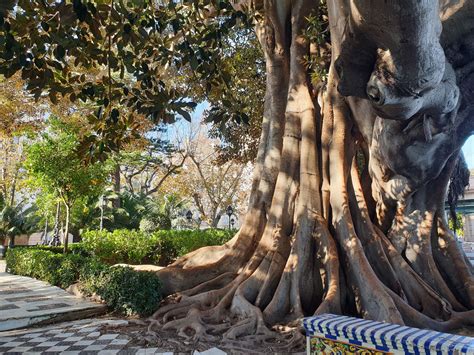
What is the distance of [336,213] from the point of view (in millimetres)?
6074

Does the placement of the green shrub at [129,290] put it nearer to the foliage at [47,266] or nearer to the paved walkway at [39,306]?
the paved walkway at [39,306]

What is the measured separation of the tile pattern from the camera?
14.8 ft

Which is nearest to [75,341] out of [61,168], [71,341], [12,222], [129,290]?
[71,341]

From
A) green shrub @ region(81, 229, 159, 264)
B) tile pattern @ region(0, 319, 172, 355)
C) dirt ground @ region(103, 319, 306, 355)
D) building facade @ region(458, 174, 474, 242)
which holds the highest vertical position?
building facade @ region(458, 174, 474, 242)

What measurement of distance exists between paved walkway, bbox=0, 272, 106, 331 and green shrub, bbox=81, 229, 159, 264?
2.02 meters

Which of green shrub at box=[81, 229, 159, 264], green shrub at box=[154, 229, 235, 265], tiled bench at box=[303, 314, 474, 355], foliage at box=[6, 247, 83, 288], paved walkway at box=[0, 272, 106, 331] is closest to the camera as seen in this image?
tiled bench at box=[303, 314, 474, 355]

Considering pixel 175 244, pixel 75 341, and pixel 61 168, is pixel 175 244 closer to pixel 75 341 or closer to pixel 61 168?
pixel 61 168

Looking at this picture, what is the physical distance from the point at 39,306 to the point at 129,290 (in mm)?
1954

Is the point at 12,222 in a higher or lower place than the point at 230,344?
higher

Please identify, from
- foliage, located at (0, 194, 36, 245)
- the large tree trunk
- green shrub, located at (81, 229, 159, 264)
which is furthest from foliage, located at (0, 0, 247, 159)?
foliage, located at (0, 194, 36, 245)

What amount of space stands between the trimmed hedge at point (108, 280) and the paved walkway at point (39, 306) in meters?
0.27

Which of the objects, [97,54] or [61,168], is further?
[61,168]

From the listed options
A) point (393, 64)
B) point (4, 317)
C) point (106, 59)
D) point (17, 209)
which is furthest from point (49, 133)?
point (17, 209)

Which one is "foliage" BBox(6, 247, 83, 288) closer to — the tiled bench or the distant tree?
the distant tree
